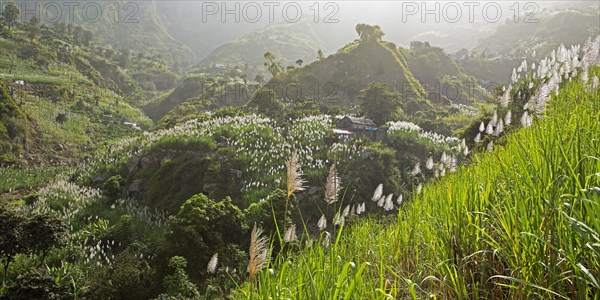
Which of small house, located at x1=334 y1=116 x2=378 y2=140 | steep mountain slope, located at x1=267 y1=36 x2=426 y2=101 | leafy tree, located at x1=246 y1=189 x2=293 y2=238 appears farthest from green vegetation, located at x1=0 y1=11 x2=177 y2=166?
leafy tree, located at x1=246 y1=189 x2=293 y2=238

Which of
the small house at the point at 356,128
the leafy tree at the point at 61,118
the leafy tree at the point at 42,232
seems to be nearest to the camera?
the leafy tree at the point at 42,232

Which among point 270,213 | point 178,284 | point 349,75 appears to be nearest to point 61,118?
point 349,75

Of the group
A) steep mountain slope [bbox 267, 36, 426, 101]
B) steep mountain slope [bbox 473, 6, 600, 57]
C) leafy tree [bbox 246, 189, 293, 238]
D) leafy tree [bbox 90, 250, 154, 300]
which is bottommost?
leafy tree [bbox 90, 250, 154, 300]

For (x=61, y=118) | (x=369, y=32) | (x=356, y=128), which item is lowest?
(x=356, y=128)

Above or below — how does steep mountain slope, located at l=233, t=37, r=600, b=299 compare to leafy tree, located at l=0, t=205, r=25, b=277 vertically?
above

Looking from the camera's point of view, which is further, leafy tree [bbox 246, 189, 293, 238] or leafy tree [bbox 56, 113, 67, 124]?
leafy tree [bbox 56, 113, 67, 124]

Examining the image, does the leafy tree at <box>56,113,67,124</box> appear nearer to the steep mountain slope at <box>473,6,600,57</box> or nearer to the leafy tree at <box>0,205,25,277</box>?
the leafy tree at <box>0,205,25,277</box>

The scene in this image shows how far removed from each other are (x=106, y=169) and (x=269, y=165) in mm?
9475

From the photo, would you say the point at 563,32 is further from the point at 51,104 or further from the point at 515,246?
the point at 515,246

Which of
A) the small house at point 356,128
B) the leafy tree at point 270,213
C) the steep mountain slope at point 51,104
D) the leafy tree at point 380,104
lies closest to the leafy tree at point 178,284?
the leafy tree at point 270,213

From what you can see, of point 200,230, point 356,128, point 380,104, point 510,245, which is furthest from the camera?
point 380,104

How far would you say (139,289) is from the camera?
344 inches

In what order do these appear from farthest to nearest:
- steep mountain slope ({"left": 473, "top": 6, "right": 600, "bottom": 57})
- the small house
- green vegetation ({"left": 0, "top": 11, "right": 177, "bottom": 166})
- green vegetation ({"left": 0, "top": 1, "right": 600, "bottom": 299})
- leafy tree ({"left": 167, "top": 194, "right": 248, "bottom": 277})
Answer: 1. steep mountain slope ({"left": 473, "top": 6, "right": 600, "bottom": 57})
2. green vegetation ({"left": 0, "top": 11, "right": 177, "bottom": 166})
3. the small house
4. leafy tree ({"left": 167, "top": 194, "right": 248, "bottom": 277})
5. green vegetation ({"left": 0, "top": 1, "right": 600, "bottom": 299})

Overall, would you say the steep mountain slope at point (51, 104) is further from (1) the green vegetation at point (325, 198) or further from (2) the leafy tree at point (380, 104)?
(2) the leafy tree at point (380, 104)
